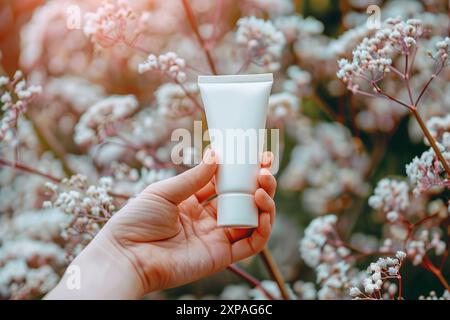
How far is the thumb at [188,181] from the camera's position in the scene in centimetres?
58

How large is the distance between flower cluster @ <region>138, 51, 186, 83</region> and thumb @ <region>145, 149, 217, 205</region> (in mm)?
128

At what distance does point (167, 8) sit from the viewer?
109 centimetres

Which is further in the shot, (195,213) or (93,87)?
(93,87)

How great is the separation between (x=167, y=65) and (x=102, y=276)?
263mm

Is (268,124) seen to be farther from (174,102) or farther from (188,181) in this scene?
(188,181)

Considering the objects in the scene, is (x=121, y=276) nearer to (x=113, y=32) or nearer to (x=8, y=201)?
(x=113, y=32)

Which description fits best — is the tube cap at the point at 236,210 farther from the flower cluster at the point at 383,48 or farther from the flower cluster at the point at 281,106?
the flower cluster at the point at 281,106

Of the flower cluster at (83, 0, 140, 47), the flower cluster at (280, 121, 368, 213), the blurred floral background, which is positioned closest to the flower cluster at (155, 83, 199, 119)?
the blurred floral background

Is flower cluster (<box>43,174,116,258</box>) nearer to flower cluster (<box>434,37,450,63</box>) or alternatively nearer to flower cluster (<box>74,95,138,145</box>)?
flower cluster (<box>74,95,138,145</box>)

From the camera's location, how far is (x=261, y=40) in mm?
753

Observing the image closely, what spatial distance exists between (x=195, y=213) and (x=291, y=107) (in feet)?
0.83

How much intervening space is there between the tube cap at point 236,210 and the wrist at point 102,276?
113mm

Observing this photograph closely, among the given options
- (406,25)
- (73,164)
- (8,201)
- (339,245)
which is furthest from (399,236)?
(8,201)

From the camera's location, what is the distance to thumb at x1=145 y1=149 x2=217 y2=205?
0.58 meters
